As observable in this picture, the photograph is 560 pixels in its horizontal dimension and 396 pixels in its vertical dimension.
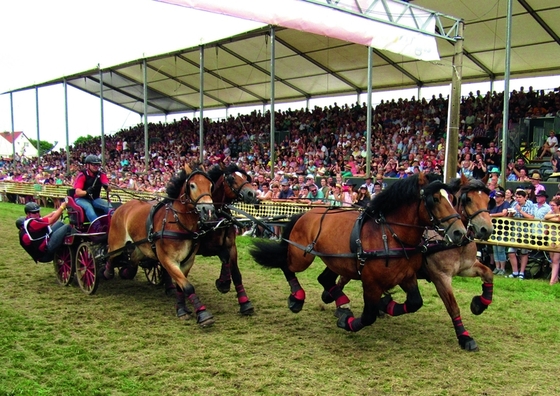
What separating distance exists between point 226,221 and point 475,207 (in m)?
2.98

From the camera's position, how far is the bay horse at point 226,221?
6.24 m

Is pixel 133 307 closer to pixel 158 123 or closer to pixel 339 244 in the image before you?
pixel 339 244

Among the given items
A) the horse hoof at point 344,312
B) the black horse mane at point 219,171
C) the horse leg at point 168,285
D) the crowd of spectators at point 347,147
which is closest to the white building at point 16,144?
the crowd of spectators at point 347,147

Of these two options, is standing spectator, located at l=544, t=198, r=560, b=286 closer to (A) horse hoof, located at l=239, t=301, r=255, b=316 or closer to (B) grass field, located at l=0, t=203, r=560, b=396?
(B) grass field, located at l=0, t=203, r=560, b=396

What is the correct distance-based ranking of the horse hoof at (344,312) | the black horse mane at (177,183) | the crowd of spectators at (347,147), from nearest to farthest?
the horse hoof at (344,312), the black horse mane at (177,183), the crowd of spectators at (347,147)

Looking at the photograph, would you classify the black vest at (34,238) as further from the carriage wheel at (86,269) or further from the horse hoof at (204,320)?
the horse hoof at (204,320)

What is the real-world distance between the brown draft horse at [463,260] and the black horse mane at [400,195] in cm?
41

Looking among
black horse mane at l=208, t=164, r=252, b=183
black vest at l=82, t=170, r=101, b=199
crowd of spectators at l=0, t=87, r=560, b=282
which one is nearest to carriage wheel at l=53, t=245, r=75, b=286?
black vest at l=82, t=170, r=101, b=199

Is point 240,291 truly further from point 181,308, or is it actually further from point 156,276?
point 156,276

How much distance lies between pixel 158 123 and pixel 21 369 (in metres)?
32.0

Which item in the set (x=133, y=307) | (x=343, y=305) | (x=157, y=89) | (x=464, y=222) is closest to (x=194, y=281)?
(x=133, y=307)

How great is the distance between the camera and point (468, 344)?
16.0ft

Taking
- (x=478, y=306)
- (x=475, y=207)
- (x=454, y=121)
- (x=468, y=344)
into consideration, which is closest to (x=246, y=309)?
(x=468, y=344)

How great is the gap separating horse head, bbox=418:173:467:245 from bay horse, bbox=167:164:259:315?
2324 millimetres
